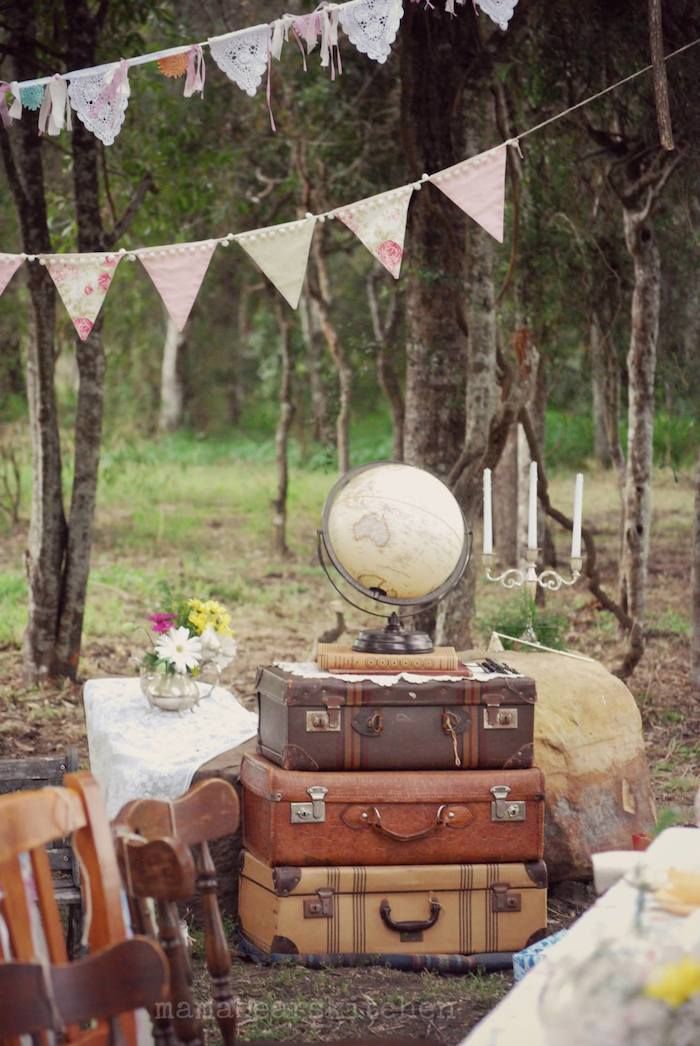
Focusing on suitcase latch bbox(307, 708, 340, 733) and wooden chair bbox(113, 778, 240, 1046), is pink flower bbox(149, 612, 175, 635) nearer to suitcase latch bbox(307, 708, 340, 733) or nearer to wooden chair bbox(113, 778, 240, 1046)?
suitcase latch bbox(307, 708, 340, 733)

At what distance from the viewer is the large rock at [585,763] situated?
17.6ft

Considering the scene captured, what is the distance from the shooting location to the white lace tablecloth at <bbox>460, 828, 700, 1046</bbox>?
2223mm

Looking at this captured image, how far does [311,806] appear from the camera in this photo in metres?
4.74

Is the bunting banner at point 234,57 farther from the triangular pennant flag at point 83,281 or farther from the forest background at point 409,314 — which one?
the forest background at point 409,314

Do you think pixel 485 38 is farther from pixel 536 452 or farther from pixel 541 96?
pixel 536 452

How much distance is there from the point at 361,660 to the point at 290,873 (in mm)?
748

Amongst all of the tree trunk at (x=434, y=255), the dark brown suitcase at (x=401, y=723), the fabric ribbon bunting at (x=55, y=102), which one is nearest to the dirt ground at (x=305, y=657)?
the dark brown suitcase at (x=401, y=723)

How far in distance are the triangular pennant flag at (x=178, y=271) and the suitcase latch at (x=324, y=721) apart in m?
1.92

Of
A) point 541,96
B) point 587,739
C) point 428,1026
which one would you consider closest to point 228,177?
point 541,96

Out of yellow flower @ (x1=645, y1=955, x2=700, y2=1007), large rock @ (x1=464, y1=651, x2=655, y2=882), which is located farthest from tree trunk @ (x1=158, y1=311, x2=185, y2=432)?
yellow flower @ (x1=645, y1=955, x2=700, y2=1007)

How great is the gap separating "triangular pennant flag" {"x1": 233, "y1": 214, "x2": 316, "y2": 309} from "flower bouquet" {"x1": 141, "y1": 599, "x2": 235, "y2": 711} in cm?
135

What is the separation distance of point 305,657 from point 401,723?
529 centimetres

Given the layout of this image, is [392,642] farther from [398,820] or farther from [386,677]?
[398,820]

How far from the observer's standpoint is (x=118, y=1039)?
2547mm
